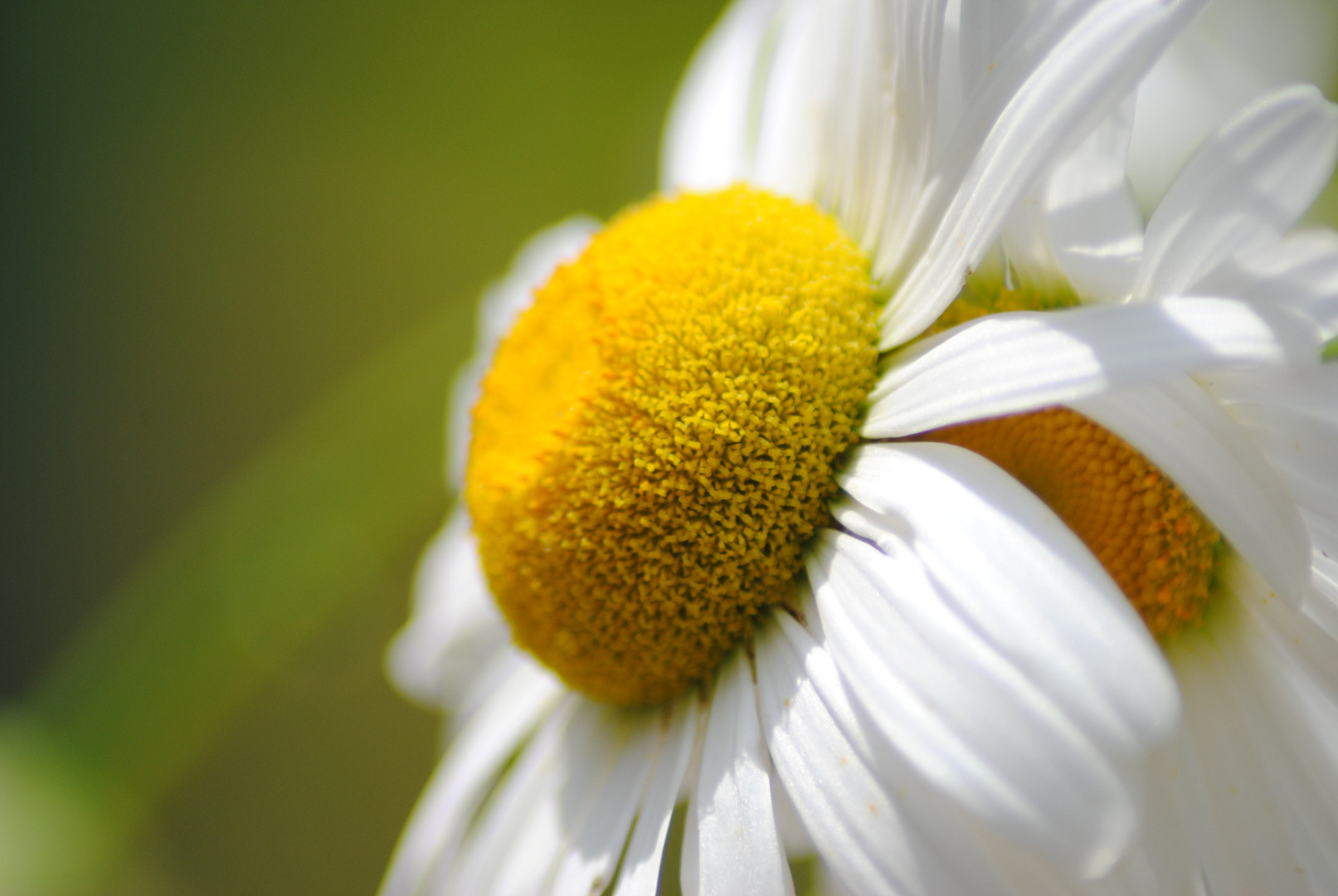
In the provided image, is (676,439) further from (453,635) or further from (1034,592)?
(453,635)

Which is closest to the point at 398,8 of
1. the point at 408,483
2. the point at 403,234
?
the point at 403,234

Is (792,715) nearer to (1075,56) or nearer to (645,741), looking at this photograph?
(645,741)

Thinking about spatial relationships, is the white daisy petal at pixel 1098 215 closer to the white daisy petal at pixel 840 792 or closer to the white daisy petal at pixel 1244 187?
the white daisy petal at pixel 1244 187

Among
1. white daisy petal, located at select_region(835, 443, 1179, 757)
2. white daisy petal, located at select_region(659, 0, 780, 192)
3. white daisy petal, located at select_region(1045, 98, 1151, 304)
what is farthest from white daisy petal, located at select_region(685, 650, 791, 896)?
white daisy petal, located at select_region(659, 0, 780, 192)

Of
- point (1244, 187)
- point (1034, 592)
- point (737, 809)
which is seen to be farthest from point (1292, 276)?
point (737, 809)

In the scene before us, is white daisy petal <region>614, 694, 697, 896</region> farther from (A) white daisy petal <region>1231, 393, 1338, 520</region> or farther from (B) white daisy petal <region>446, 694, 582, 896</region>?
(A) white daisy petal <region>1231, 393, 1338, 520</region>

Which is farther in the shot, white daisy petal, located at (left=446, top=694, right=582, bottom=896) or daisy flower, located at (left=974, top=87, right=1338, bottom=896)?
white daisy petal, located at (left=446, top=694, right=582, bottom=896)
